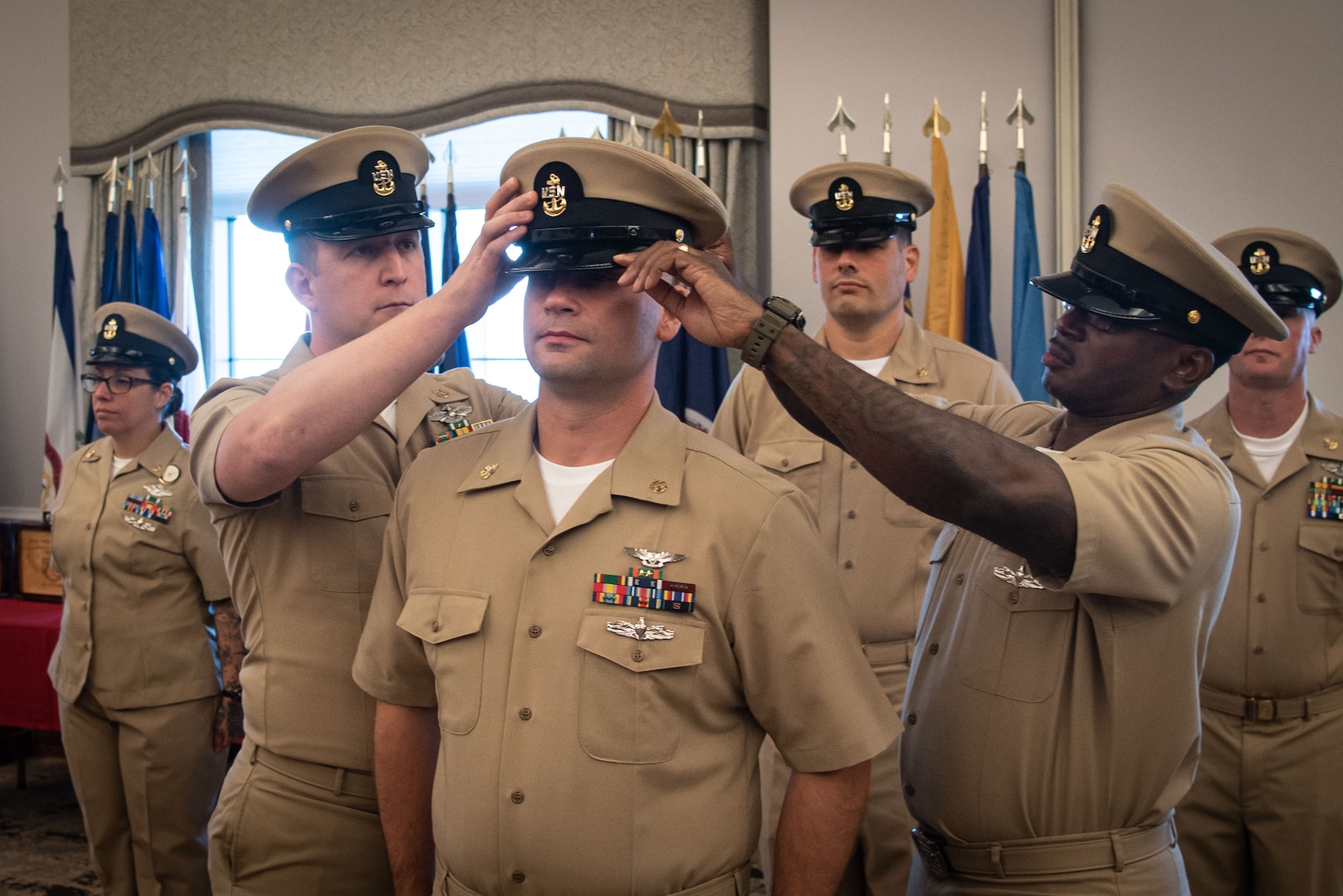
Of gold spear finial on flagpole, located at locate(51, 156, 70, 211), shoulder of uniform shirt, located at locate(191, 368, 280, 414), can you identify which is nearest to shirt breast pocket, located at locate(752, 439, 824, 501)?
shoulder of uniform shirt, located at locate(191, 368, 280, 414)

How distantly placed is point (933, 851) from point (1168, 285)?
0.97 m

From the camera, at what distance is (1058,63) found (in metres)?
4.07

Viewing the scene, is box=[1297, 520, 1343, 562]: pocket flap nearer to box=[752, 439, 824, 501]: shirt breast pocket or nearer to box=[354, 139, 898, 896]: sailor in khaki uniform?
box=[752, 439, 824, 501]: shirt breast pocket

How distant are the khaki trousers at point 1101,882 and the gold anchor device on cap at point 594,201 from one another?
1077 millimetres

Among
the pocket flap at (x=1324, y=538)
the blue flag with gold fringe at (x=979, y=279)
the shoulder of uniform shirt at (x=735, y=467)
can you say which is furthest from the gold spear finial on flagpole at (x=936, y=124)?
the shoulder of uniform shirt at (x=735, y=467)

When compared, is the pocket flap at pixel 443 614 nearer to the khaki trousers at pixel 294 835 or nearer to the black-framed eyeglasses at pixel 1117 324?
the khaki trousers at pixel 294 835

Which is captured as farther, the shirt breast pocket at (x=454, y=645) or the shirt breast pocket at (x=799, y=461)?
the shirt breast pocket at (x=799, y=461)

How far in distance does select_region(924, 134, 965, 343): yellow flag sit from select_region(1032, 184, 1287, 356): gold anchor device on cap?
98.5 inches

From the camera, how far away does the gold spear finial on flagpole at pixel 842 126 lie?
13.6ft

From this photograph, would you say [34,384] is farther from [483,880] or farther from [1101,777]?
[1101,777]

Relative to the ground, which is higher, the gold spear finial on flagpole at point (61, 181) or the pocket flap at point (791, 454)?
the gold spear finial on flagpole at point (61, 181)

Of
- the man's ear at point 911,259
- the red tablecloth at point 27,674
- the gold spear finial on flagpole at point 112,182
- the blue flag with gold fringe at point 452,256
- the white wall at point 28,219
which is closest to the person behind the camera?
the man's ear at point 911,259

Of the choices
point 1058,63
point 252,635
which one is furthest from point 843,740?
point 1058,63

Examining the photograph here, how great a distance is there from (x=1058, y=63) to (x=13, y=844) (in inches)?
197
